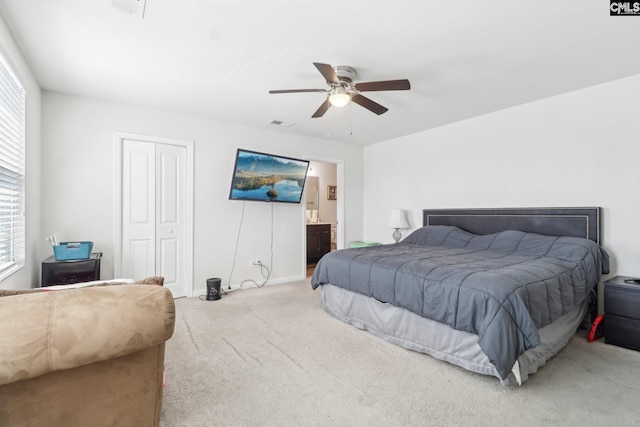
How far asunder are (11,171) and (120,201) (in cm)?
131

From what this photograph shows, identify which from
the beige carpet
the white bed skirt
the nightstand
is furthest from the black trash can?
the nightstand

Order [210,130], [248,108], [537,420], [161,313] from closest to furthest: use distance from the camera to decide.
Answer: [161,313]
[537,420]
[248,108]
[210,130]

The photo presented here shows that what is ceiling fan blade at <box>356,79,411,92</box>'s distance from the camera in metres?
2.47

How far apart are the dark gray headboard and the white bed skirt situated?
83cm

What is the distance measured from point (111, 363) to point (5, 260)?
6.07ft

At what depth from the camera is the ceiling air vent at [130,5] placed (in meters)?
1.91

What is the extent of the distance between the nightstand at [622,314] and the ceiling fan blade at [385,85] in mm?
2490

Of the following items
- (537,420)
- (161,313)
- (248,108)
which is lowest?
(537,420)

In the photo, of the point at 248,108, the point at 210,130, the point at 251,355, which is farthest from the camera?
the point at 210,130

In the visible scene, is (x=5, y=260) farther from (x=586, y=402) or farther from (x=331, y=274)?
(x=586, y=402)

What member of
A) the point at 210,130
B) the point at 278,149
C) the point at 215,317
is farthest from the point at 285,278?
the point at 210,130

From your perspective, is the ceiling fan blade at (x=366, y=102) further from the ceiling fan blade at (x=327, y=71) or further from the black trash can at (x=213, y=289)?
the black trash can at (x=213, y=289)

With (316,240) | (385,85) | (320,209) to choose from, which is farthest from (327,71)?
(320,209)

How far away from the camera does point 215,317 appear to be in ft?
11.0
